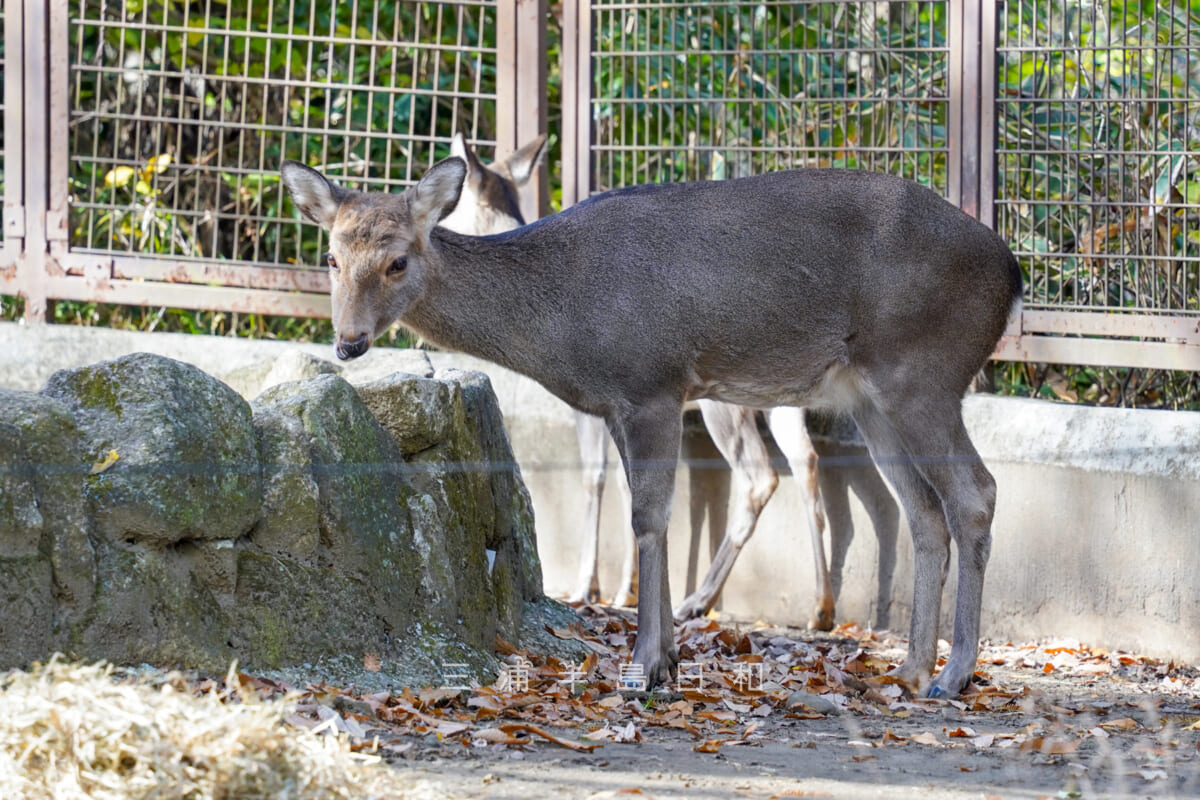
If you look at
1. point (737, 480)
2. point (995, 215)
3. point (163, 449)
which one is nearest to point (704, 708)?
point (163, 449)

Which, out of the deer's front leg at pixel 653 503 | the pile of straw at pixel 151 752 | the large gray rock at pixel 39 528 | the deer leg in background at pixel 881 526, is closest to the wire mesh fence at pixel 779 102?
the deer leg in background at pixel 881 526

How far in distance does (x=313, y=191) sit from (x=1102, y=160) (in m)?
4.29

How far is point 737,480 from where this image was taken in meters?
8.38

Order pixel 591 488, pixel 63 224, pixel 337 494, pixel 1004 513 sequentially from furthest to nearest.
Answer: pixel 63 224, pixel 591 488, pixel 1004 513, pixel 337 494

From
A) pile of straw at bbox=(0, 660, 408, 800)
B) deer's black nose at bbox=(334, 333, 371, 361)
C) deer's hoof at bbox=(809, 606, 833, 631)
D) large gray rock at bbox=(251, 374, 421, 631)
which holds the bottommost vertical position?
Result: deer's hoof at bbox=(809, 606, 833, 631)

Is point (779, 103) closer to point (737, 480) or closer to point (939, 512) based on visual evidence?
point (737, 480)

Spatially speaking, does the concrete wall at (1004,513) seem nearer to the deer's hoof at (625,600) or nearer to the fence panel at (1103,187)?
the deer's hoof at (625,600)

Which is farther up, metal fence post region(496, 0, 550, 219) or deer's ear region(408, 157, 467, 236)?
metal fence post region(496, 0, 550, 219)

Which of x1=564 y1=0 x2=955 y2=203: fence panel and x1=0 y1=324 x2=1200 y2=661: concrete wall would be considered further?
x1=564 y1=0 x2=955 y2=203: fence panel

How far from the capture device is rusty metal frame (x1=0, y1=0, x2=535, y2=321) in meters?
9.16

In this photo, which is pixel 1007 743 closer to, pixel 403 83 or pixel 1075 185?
pixel 1075 185

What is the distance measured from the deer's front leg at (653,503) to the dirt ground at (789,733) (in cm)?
21

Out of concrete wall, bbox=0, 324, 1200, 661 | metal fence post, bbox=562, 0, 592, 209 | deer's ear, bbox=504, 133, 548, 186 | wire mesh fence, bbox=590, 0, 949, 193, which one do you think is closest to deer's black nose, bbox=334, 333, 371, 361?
concrete wall, bbox=0, 324, 1200, 661

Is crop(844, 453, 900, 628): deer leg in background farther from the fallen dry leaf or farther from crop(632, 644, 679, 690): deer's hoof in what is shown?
Answer: the fallen dry leaf
